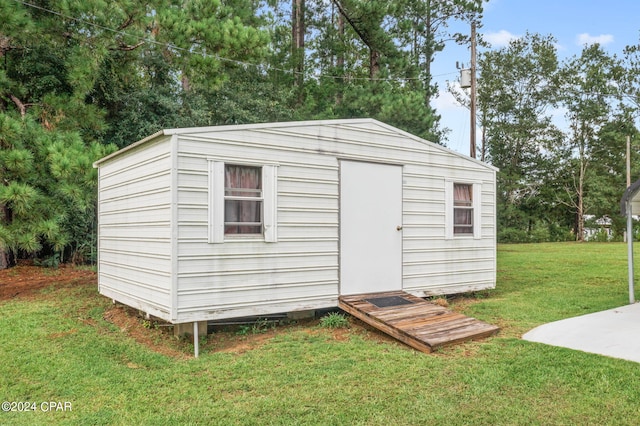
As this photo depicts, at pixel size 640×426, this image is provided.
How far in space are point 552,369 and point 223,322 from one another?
12.2ft

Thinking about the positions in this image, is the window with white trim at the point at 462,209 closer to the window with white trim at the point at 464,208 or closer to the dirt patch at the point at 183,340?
the window with white trim at the point at 464,208

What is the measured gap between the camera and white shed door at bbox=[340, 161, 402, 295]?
20.7 feet

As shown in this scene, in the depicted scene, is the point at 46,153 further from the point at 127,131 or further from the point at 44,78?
the point at 127,131

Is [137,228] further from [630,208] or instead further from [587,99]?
[587,99]

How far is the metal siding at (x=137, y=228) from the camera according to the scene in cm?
513

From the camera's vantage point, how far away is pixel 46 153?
730 cm

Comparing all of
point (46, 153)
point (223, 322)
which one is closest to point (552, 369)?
point (223, 322)

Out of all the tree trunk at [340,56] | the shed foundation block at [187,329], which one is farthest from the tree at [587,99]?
the shed foundation block at [187,329]

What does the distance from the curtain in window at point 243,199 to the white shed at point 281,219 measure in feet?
0.04

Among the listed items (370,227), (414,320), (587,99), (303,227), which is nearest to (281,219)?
(303,227)

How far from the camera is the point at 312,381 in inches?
157

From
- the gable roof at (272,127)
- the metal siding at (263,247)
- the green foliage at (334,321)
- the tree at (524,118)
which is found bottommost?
the green foliage at (334,321)

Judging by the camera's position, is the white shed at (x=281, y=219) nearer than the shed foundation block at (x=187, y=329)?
Yes

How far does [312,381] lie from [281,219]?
2.25 metres
